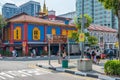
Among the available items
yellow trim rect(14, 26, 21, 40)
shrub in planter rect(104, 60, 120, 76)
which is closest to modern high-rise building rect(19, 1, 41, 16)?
yellow trim rect(14, 26, 21, 40)

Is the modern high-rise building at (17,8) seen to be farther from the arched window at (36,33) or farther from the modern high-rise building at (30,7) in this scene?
the arched window at (36,33)

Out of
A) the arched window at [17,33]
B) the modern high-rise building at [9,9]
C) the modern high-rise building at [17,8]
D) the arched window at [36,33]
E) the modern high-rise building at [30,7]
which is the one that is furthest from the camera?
the modern high-rise building at [30,7]

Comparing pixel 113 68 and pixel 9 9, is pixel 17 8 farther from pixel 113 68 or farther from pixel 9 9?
pixel 113 68

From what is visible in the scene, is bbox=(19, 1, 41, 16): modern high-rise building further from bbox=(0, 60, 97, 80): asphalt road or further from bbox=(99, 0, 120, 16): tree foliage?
bbox=(99, 0, 120, 16): tree foliage

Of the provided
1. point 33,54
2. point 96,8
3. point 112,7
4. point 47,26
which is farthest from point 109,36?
point 96,8

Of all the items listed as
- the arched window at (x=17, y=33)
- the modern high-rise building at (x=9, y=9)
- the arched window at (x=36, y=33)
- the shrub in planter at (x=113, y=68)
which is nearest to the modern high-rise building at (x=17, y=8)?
the modern high-rise building at (x=9, y=9)

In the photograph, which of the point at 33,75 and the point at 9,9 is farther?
the point at 9,9

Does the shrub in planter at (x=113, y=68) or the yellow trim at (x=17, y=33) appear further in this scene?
the yellow trim at (x=17, y=33)

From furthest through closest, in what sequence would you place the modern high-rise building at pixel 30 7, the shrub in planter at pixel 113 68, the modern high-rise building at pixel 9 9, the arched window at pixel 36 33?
the modern high-rise building at pixel 30 7 → the modern high-rise building at pixel 9 9 → the arched window at pixel 36 33 → the shrub in planter at pixel 113 68

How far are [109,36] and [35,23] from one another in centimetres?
2286

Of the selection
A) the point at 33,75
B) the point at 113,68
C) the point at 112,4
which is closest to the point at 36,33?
the point at 33,75

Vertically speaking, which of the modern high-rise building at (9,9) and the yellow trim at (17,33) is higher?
the modern high-rise building at (9,9)

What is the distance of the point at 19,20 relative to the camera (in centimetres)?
4247

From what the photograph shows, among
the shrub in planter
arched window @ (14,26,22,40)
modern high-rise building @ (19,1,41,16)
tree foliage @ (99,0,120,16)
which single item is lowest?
the shrub in planter
